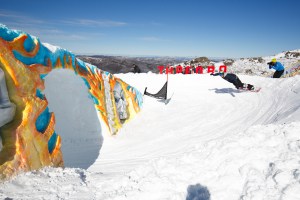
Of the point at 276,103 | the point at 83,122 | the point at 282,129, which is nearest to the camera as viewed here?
the point at 282,129

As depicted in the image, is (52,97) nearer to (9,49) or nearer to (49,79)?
(49,79)

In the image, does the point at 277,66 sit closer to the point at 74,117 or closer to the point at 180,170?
the point at 74,117

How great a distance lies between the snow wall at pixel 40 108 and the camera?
4562mm

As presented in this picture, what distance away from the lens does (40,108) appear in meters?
5.57

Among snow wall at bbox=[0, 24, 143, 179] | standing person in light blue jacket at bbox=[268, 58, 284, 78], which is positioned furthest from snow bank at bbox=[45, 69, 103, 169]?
standing person in light blue jacket at bbox=[268, 58, 284, 78]

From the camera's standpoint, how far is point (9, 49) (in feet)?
15.9

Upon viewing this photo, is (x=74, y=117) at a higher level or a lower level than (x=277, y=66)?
lower

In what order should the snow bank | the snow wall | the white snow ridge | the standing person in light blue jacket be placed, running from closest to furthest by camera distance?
the white snow ridge
the snow wall
the snow bank
the standing person in light blue jacket

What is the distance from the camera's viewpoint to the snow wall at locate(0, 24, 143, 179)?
15.0 feet

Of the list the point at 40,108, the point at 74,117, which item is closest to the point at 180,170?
the point at 40,108

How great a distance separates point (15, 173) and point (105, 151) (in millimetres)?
4308

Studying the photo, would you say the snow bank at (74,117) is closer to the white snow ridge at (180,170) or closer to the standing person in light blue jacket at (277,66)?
the white snow ridge at (180,170)

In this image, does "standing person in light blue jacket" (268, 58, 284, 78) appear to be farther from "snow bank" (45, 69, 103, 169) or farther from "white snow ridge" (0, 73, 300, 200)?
"snow bank" (45, 69, 103, 169)

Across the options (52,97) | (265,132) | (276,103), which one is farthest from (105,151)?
(276,103)
